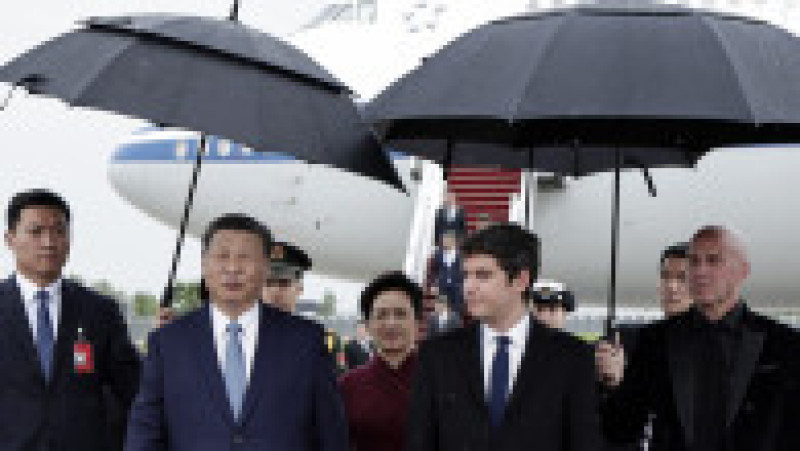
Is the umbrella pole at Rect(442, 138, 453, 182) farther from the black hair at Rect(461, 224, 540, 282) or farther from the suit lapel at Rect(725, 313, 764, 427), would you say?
the black hair at Rect(461, 224, 540, 282)

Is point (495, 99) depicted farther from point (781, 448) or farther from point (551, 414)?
point (781, 448)

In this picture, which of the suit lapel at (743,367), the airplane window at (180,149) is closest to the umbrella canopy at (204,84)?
the suit lapel at (743,367)

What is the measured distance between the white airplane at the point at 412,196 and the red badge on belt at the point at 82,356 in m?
12.2

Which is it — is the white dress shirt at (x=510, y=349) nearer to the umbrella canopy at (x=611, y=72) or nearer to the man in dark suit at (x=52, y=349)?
the umbrella canopy at (x=611, y=72)

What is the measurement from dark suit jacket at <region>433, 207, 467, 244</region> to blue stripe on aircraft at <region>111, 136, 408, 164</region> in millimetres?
4729

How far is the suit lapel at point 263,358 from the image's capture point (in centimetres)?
605

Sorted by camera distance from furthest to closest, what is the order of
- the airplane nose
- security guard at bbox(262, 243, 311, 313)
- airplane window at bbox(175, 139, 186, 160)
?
the airplane nose
airplane window at bbox(175, 139, 186, 160)
security guard at bbox(262, 243, 311, 313)

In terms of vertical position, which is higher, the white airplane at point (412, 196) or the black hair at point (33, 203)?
the white airplane at point (412, 196)

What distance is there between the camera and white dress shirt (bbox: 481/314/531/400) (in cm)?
615

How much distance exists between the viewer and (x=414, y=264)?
18.1m

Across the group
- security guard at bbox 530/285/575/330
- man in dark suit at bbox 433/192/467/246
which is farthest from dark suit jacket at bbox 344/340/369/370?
security guard at bbox 530/285/575/330

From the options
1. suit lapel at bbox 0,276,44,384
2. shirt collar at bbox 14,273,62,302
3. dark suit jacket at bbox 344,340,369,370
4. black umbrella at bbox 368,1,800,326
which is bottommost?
dark suit jacket at bbox 344,340,369,370

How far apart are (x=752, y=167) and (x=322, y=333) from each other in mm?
14784

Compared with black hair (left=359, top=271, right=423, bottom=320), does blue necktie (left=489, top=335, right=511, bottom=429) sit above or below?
below
